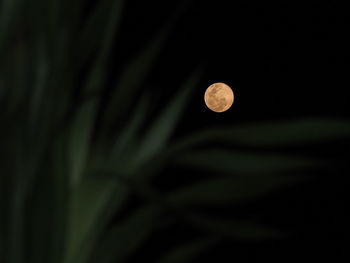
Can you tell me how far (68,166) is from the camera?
1.86ft

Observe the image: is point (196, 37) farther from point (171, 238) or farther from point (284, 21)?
point (171, 238)

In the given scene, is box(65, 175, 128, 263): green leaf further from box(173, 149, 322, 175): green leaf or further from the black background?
the black background

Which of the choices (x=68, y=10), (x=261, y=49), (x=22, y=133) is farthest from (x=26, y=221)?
(x=261, y=49)

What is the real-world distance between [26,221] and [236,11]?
7.52ft

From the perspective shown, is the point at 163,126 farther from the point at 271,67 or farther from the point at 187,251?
the point at 271,67

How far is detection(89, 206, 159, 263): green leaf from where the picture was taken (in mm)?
580

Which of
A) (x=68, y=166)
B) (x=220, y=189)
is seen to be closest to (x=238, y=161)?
(x=220, y=189)

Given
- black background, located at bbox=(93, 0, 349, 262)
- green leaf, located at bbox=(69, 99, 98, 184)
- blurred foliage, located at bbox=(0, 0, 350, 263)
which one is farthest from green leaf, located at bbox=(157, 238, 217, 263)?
black background, located at bbox=(93, 0, 349, 262)

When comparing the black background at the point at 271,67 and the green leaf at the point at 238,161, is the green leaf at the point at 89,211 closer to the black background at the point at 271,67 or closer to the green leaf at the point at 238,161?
the green leaf at the point at 238,161

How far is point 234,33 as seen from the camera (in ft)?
8.94

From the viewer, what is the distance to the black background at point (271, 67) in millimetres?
2699

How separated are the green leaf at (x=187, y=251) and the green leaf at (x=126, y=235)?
61 millimetres

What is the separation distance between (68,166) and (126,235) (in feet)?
0.25

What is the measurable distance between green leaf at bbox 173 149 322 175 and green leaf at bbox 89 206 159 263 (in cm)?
5
